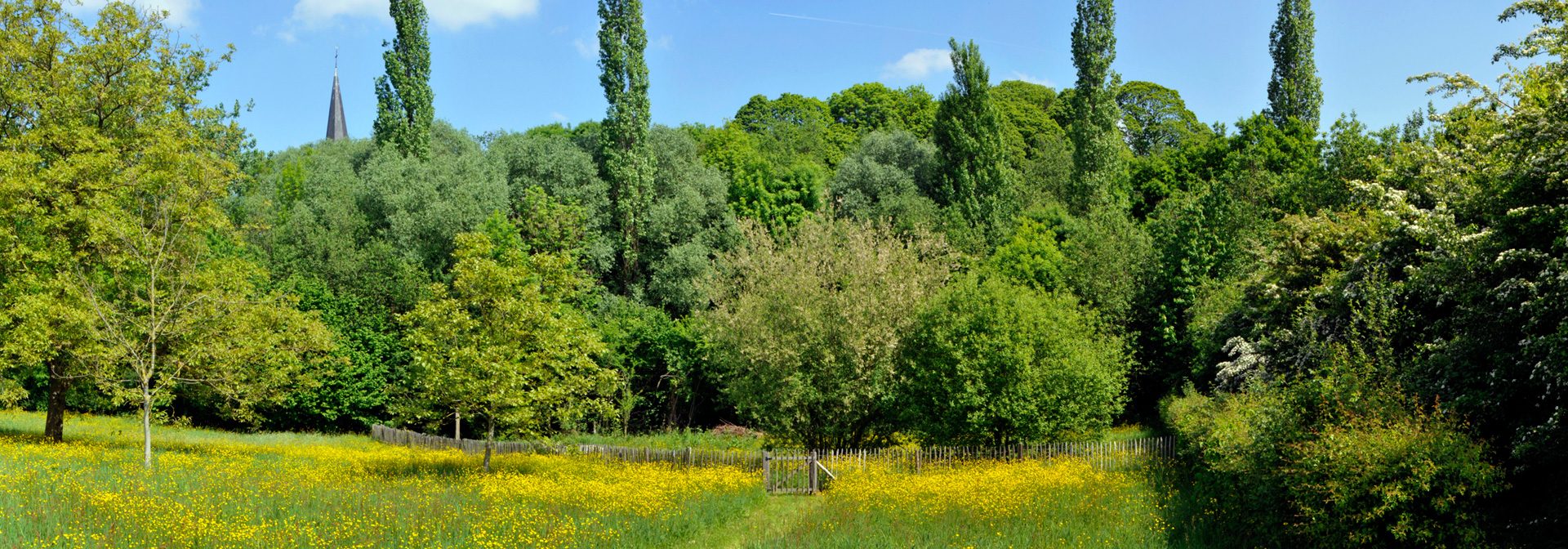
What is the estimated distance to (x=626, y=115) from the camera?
1825 inches

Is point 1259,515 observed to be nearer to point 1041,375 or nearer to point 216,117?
point 1041,375

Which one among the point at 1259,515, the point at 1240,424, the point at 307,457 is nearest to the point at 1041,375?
the point at 1240,424

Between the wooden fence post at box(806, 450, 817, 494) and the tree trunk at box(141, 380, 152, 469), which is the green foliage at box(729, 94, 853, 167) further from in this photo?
the tree trunk at box(141, 380, 152, 469)

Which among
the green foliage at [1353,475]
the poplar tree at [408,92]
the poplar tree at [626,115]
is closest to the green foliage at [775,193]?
the poplar tree at [626,115]

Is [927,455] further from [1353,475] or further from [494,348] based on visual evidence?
[1353,475]

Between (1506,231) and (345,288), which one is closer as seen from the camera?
(1506,231)

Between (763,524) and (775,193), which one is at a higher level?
(775,193)

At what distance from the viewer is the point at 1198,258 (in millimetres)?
36938

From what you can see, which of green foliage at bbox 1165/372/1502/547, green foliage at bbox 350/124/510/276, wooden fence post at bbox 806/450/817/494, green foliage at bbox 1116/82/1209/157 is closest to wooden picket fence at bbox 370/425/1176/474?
wooden fence post at bbox 806/450/817/494

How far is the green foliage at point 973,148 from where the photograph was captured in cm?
4762

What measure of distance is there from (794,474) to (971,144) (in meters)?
28.8

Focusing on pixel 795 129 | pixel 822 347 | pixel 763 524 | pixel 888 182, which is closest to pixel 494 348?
pixel 763 524

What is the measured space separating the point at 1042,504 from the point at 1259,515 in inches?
165

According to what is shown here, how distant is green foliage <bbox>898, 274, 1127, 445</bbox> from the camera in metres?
26.3
